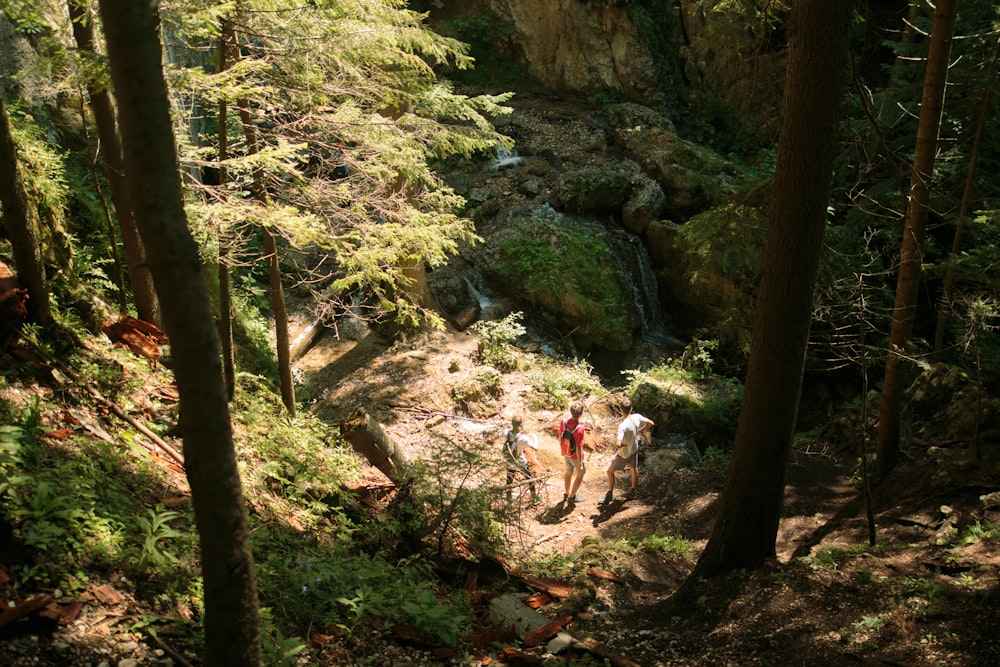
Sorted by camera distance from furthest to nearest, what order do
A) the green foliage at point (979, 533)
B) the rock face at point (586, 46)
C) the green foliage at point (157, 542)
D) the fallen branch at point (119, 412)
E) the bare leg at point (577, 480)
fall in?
the rock face at point (586, 46) < the bare leg at point (577, 480) < the fallen branch at point (119, 412) < the green foliage at point (979, 533) < the green foliage at point (157, 542)

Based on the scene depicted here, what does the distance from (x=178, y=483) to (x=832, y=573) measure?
592 centimetres

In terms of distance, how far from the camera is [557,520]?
938cm

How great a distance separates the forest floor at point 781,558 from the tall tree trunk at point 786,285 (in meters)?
A: 0.47

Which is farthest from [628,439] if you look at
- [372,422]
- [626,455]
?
[372,422]

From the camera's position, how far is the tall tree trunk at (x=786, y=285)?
193 inches

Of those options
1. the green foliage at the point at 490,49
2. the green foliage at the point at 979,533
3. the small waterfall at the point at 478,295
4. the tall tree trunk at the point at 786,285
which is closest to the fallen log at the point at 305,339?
the small waterfall at the point at 478,295

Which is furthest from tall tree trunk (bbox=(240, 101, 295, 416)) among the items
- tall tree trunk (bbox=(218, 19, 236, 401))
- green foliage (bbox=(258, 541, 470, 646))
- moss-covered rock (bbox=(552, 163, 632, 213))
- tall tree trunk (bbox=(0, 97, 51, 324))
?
moss-covered rock (bbox=(552, 163, 632, 213))

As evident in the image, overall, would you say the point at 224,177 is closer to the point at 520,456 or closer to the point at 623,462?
the point at 520,456

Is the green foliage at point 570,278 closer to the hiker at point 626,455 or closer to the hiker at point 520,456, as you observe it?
the hiker at point 626,455

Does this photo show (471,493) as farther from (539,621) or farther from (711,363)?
(711,363)

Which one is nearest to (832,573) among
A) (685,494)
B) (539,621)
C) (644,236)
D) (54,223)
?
(539,621)

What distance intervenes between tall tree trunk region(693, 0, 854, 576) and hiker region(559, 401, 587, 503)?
3.55m

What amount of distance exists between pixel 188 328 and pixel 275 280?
582 cm

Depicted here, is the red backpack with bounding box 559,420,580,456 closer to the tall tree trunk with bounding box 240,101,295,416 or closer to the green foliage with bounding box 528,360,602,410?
the green foliage with bounding box 528,360,602,410
